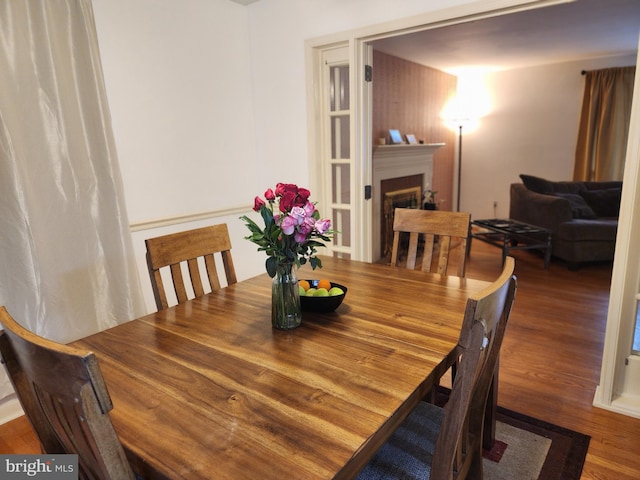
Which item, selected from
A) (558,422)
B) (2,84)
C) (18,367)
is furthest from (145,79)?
(558,422)

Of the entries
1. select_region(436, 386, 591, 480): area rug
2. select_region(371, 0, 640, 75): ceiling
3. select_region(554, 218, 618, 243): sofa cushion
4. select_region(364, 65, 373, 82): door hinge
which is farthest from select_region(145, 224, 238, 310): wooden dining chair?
select_region(554, 218, 618, 243): sofa cushion

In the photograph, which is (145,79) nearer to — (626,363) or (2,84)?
(2,84)

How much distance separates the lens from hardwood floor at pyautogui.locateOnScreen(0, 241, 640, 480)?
185 centimetres

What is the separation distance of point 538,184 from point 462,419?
4.88m

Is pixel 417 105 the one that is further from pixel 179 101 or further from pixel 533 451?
pixel 533 451

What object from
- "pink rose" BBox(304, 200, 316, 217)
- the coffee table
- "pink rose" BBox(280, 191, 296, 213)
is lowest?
the coffee table

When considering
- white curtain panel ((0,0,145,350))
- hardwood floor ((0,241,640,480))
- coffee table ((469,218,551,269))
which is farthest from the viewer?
coffee table ((469,218,551,269))

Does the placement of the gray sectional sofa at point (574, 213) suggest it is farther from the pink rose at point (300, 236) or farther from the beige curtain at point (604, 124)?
the pink rose at point (300, 236)

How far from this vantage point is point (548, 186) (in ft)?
16.6

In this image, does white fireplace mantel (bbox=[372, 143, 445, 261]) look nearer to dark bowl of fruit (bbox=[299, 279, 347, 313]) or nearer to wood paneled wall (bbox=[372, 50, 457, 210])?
wood paneled wall (bbox=[372, 50, 457, 210])

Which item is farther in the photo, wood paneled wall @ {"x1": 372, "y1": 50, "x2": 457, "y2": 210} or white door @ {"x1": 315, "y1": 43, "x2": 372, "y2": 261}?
wood paneled wall @ {"x1": 372, "y1": 50, "x2": 457, "y2": 210}

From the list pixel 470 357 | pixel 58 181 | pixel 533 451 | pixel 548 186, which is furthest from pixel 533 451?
pixel 548 186

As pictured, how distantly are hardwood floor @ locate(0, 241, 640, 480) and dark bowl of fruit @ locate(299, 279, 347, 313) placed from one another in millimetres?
1241

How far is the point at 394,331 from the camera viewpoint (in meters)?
1.33
